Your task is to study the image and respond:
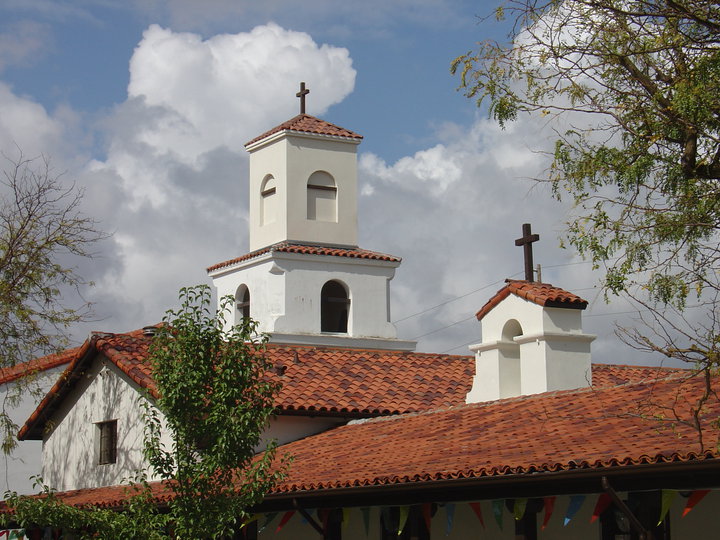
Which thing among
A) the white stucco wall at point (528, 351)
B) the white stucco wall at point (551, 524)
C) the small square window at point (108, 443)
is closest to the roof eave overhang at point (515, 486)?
the white stucco wall at point (551, 524)

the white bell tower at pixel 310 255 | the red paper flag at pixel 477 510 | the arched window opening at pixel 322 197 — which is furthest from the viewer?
the arched window opening at pixel 322 197

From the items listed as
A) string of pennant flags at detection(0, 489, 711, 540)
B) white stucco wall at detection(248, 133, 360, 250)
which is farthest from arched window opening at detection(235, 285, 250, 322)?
string of pennant flags at detection(0, 489, 711, 540)

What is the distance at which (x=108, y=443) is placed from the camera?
2189 cm

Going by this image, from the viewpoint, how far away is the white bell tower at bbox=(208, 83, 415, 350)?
2534 centimetres

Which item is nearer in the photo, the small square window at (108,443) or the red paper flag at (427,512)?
the red paper flag at (427,512)

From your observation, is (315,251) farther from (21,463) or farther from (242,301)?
(21,463)

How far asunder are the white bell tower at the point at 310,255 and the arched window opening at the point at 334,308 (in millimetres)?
21

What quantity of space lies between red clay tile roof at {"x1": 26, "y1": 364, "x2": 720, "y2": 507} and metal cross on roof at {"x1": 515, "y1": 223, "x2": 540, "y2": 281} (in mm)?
3271

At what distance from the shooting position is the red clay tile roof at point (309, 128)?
26203 millimetres

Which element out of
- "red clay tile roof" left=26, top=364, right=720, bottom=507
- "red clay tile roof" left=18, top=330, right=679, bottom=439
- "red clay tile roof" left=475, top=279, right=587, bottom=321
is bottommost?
"red clay tile roof" left=26, top=364, right=720, bottom=507

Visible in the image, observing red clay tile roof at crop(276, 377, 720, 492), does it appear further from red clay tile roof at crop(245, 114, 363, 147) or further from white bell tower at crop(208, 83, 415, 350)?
red clay tile roof at crop(245, 114, 363, 147)

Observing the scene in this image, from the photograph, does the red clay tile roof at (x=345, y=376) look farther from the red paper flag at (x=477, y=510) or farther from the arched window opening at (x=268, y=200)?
the red paper flag at (x=477, y=510)

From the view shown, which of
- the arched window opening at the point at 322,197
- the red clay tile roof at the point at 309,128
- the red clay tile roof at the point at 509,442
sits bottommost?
the red clay tile roof at the point at 509,442

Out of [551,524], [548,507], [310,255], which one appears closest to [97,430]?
[310,255]
